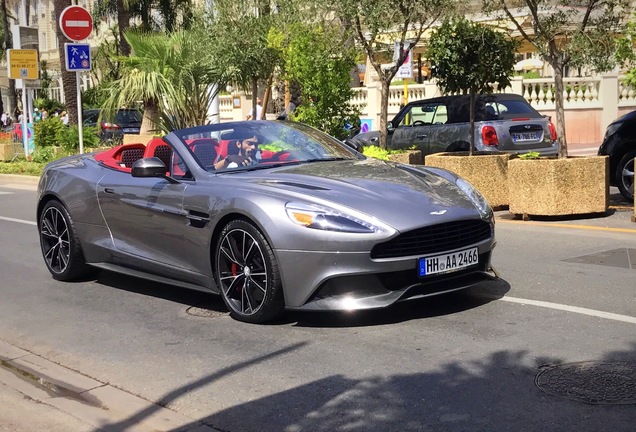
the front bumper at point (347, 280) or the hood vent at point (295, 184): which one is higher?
the hood vent at point (295, 184)

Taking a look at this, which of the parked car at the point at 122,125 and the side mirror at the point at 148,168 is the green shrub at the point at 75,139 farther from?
the side mirror at the point at 148,168

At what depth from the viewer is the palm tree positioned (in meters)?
18.5

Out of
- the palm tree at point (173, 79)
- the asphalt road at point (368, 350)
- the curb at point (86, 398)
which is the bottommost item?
the curb at point (86, 398)

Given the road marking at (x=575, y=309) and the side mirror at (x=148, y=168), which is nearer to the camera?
the road marking at (x=575, y=309)

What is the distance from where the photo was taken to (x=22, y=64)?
27719 mm

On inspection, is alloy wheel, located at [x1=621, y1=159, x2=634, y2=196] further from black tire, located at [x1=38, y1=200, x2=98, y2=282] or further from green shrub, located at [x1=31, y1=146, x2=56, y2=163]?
green shrub, located at [x1=31, y1=146, x2=56, y2=163]

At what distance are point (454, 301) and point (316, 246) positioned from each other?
1.43 m

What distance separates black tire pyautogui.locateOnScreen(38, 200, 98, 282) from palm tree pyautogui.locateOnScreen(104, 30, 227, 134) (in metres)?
8.81

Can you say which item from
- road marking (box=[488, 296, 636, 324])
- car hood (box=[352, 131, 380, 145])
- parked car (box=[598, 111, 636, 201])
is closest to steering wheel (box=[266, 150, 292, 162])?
road marking (box=[488, 296, 636, 324])

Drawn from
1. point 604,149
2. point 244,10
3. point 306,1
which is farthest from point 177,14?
point 604,149

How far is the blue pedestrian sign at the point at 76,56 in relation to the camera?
19.1 meters

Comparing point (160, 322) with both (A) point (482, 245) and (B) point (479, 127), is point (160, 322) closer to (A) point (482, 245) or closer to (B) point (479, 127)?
(A) point (482, 245)

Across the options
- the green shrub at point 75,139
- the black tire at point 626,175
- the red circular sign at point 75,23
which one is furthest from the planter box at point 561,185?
the green shrub at point 75,139

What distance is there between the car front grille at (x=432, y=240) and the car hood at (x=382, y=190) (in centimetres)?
6
